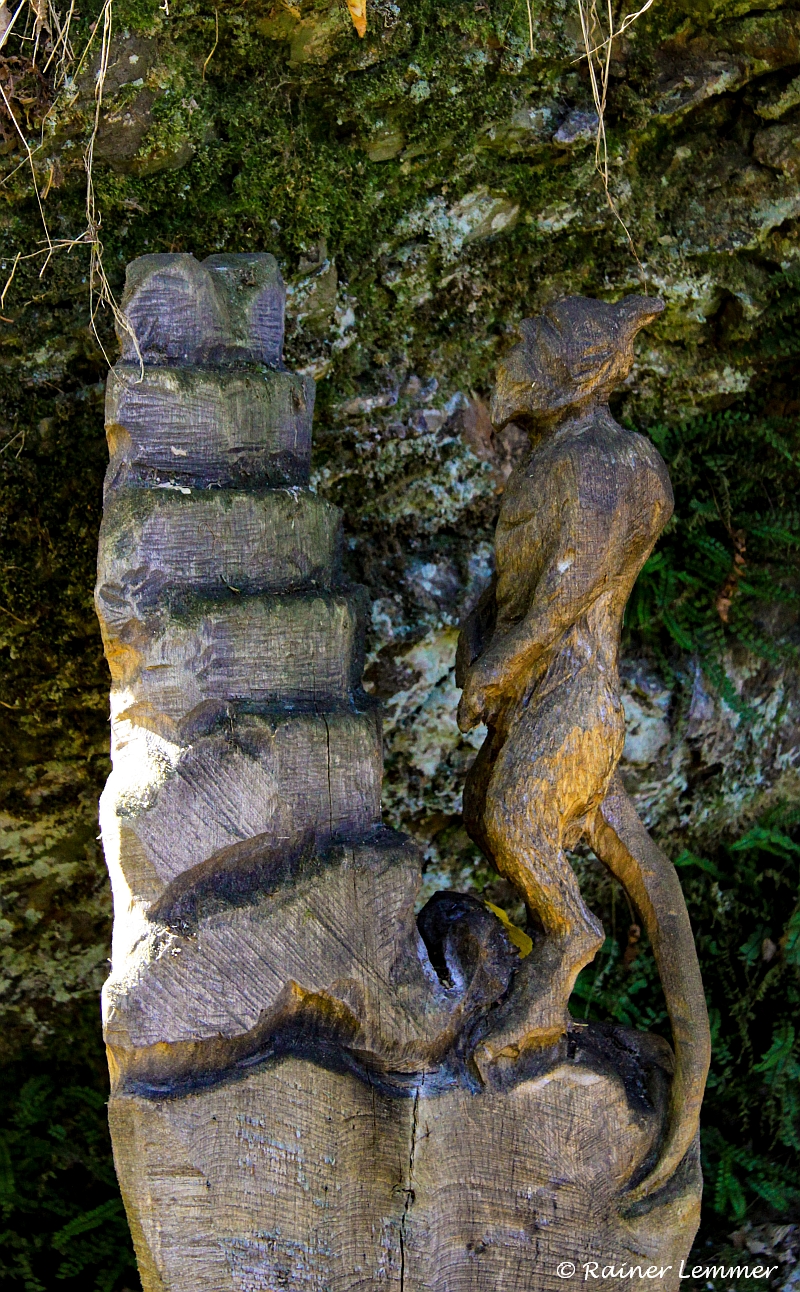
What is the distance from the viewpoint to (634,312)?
2797mm

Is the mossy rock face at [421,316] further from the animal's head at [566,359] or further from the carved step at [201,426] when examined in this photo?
the animal's head at [566,359]

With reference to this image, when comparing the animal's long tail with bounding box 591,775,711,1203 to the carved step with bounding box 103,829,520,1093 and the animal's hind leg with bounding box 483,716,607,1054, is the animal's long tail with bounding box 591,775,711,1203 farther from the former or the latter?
the carved step with bounding box 103,829,520,1093

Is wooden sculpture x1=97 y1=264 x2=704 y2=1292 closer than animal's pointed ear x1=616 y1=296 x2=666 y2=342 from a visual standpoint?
Yes

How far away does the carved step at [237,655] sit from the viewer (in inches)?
101

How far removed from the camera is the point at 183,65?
11.6 ft

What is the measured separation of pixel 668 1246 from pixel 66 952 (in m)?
2.43

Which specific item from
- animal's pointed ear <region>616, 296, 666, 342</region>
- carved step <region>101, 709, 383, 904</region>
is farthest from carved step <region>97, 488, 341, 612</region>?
animal's pointed ear <region>616, 296, 666, 342</region>

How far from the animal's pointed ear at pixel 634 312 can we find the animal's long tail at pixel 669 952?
40.6 inches

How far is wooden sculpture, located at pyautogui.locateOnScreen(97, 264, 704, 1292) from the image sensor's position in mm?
2488

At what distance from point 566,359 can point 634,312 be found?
0.70 ft

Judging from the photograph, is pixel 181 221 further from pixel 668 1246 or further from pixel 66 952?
pixel 668 1246

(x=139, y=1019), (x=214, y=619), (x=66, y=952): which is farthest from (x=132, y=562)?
(x=66, y=952)

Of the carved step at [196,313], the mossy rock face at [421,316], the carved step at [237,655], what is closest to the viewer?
the carved step at [237,655]

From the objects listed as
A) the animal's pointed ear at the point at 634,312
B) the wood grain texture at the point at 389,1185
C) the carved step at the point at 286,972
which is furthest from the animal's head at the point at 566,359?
the wood grain texture at the point at 389,1185
